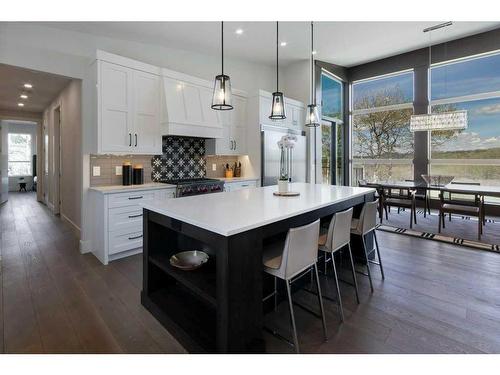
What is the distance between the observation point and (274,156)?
5.18 meters

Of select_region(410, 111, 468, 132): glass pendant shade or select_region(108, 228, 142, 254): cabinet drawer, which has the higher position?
select_region(410, 111, 468, 132): glass pendant shade

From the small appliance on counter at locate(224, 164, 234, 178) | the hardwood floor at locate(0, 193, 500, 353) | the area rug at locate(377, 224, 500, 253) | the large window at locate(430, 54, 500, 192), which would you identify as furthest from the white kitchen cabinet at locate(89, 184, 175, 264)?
the large window at locate(430, 54, 500, 192)


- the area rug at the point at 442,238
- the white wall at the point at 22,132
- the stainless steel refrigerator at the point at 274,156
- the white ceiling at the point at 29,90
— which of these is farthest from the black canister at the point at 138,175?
the white wall at the point at 22,132

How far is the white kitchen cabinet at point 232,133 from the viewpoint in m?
4.79

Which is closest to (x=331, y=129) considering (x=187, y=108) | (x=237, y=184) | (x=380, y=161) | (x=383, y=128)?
(x=383, y=128)

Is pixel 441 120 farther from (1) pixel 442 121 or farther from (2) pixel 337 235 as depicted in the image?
(2) pixel 337 235

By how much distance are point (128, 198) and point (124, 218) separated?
0.83ft

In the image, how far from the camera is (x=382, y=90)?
6.78 metres

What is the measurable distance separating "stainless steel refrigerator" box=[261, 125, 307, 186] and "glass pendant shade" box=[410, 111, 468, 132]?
2.14 meters

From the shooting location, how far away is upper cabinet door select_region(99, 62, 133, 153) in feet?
11.1

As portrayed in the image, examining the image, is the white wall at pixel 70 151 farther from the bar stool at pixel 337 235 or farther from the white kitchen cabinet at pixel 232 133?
the bar stool at pixel 337 235

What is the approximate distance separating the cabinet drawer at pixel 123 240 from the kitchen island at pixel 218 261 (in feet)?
Answer: 4.20

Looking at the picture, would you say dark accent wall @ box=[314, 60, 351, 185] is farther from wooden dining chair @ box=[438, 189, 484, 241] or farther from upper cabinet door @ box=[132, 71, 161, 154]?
upper cabinet door @ box=[132, 71, 161, 154]
